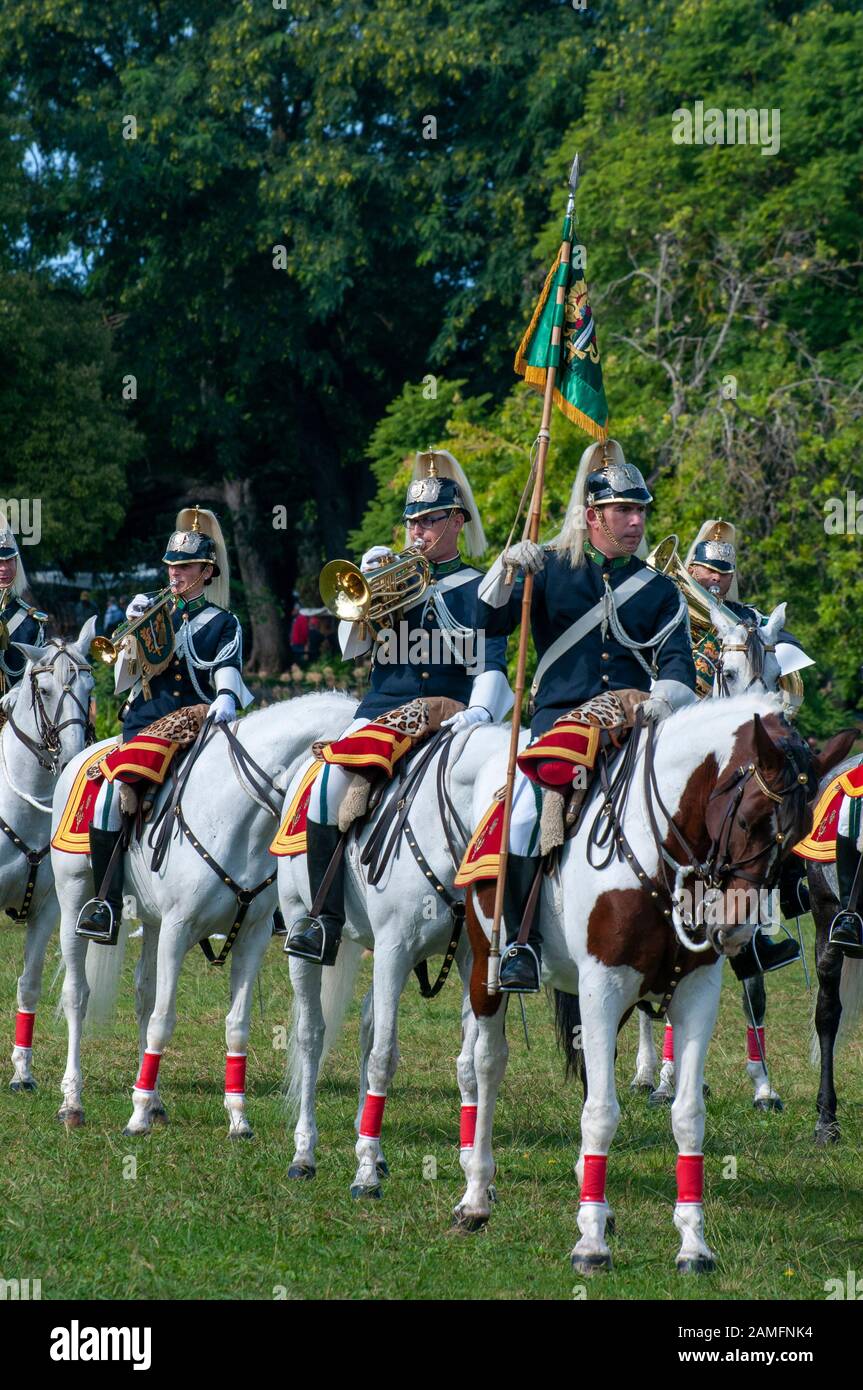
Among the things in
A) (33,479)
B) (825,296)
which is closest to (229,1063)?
(825,296)

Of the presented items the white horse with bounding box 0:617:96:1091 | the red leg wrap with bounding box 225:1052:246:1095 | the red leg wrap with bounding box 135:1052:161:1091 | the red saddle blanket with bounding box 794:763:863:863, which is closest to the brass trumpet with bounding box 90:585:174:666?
the white horse with bounding box 0:617:96:1091

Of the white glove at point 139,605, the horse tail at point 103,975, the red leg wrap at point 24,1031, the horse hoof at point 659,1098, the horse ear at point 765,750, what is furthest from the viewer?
the red leg wrap at point 24,1031

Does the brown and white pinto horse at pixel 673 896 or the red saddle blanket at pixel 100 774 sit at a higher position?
the red saddle blanket at pixel 100 774

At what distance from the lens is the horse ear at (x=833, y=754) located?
276 inches

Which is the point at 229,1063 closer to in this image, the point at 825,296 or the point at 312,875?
the point at 312,875

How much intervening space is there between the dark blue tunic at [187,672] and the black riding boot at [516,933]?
3.34 m

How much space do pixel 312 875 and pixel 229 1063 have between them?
166 cm

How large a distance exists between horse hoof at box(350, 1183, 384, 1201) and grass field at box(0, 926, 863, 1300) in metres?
0.06

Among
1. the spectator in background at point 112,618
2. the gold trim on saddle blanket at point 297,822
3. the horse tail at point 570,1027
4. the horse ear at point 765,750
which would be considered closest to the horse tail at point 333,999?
the gold trim on saddle blanket at point 297,822

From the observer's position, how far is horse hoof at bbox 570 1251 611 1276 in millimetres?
7352

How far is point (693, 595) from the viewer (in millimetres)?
11344

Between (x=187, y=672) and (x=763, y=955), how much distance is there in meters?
4.07

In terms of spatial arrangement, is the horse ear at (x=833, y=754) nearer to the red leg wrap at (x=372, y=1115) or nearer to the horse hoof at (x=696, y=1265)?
the horse hoof at (x=696, y=1265)

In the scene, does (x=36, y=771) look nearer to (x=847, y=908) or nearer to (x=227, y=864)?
(x=227, y=864)
